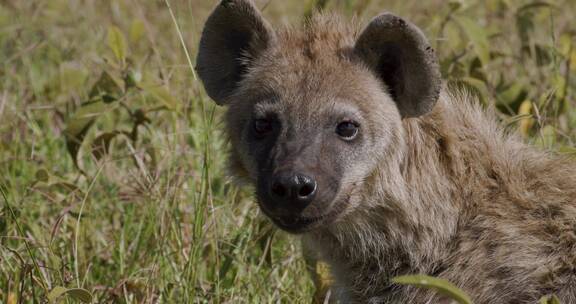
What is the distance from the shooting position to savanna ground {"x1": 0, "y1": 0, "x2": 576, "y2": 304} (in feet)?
14.9

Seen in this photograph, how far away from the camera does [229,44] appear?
173 inches

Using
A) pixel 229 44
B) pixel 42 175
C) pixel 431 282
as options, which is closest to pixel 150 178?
pixel 42 175

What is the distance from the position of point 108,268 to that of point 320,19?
5.20 feet

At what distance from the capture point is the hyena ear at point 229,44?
422cm

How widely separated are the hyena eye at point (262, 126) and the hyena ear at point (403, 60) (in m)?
0.42

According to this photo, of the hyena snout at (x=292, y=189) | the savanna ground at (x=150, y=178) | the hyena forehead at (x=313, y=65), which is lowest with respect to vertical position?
the savanna ground at (x=150, y=178)

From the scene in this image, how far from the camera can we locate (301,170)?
3729 mm

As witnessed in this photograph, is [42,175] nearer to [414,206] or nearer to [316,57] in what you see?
[316,57]

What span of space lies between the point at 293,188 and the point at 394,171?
1.58 ft

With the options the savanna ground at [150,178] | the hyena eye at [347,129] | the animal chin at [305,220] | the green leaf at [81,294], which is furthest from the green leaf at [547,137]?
the green leaf at [81,294]

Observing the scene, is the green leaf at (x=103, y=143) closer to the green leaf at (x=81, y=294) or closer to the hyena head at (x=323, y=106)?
the hyena head at (x=323, y=106)

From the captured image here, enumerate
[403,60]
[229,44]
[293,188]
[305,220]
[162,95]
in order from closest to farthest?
[293,188], [305,220], [403,60], [229,44], [162,95]

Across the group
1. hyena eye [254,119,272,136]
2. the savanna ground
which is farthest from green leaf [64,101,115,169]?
hyena eye [254,119,272,136]

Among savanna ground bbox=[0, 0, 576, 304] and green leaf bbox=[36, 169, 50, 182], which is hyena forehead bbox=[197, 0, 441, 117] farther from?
green leaf bbox=[36, 169, 50, 182]
